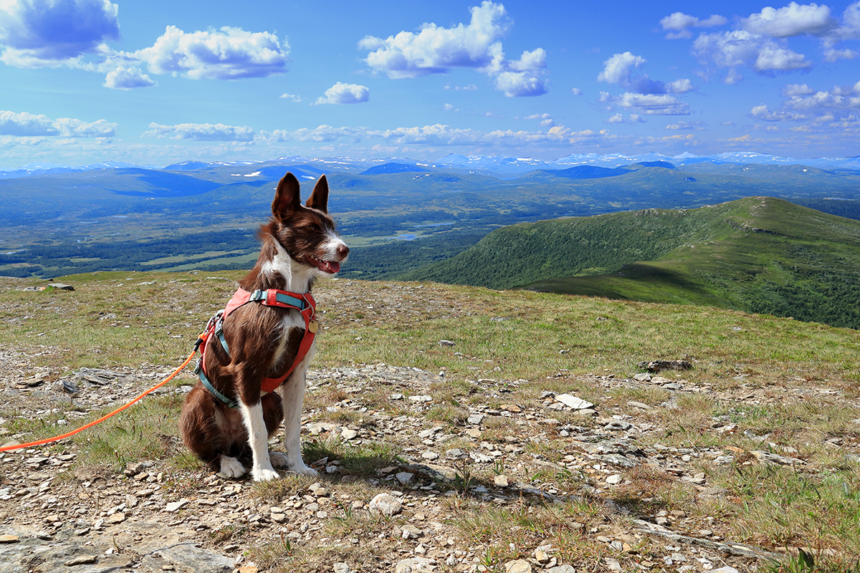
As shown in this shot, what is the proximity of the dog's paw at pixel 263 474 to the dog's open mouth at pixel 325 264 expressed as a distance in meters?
2.39

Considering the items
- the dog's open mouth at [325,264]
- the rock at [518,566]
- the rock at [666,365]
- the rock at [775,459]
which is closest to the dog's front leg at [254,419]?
the dog's open mouth at [325,264]

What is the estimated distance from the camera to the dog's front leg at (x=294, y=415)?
5430mm

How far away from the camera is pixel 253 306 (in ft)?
16.2

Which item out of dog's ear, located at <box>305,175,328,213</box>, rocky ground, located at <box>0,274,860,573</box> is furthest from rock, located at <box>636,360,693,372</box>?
dog's ear, located at <box>305,175,328,213</box>

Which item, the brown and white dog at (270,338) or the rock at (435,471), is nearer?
→ the brown and white dog at (270,338)

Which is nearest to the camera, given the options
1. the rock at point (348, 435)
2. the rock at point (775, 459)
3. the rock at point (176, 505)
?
the rock at point (176, 505)

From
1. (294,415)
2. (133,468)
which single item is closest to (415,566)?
(294,415)

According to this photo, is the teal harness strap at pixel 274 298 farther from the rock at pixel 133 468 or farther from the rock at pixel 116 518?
the rock at pixel 133 468

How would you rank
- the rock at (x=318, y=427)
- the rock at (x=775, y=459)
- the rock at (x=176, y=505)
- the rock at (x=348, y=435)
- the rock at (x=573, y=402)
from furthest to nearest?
the rock at (x=573, y=402) < the rock at (x=318, y=427) < the rock at (x=348, y=435) < the rock at (x=775, y=459) < the rock at (x=176, y=505)

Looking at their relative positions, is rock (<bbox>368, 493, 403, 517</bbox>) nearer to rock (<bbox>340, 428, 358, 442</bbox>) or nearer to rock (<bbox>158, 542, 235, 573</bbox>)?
rock (<bbox>158, 542, 235, 573</bbox>)

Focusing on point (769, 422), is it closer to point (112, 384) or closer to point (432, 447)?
point (432, 447)

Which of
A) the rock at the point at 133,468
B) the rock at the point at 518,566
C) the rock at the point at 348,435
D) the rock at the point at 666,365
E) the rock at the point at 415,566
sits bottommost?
the rock at the point at 666,365

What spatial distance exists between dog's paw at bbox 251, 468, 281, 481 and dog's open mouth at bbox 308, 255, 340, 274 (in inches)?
94.2

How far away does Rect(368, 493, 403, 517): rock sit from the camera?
187 inches
